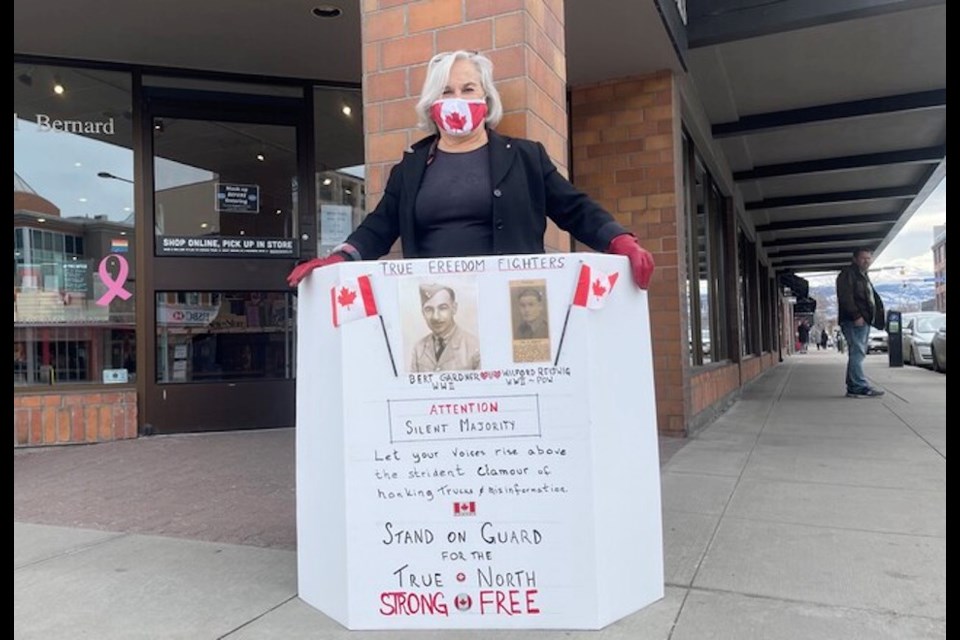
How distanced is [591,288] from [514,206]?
47 centimetres

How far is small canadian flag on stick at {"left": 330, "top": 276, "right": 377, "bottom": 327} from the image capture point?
2.30 m

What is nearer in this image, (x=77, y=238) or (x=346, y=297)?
(x=346, y=297)

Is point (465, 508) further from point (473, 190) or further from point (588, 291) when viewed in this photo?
point (473, 190)

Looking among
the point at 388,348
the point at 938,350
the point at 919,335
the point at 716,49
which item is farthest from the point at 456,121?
the point at 919,335

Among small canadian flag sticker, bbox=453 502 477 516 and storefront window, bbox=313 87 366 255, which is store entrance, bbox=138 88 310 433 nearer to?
storefront window, bbox=313 87 366 255

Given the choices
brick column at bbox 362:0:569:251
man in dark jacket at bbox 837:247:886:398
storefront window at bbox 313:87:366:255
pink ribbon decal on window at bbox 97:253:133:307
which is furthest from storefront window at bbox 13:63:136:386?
man in dark jacket at bbox 837:247:886:398

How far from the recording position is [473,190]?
2568 mm

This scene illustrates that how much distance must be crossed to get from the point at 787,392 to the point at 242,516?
8618mm

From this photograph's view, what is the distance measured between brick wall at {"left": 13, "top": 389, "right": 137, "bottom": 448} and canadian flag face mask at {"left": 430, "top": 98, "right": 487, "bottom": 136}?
4778 mm

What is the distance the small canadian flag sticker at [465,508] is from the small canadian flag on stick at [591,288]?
716 mm

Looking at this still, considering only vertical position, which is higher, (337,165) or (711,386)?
(337,165)

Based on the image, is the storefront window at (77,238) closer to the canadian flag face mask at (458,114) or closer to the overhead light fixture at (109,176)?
the overhead light fixture at (109,176)

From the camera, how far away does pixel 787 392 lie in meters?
10.4

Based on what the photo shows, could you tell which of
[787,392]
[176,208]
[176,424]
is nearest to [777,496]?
[176,424]
